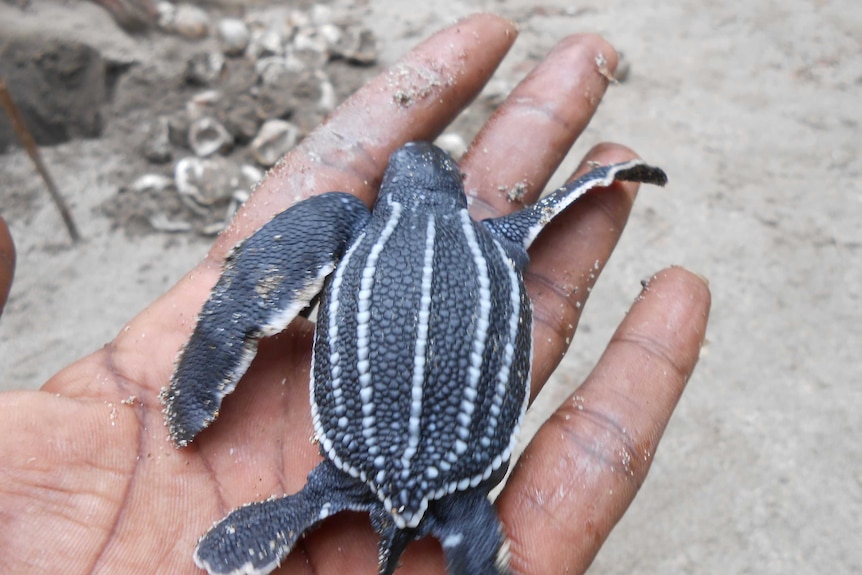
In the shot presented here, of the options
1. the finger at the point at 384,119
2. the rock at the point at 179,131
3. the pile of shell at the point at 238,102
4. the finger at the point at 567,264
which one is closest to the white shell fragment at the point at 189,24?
the pile of shell at the point at 238,102

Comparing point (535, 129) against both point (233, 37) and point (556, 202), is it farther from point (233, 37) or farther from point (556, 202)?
point (233, 37)

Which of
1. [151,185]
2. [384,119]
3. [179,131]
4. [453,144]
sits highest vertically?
Result: [384,119]

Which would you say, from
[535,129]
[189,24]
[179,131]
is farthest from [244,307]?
[189,24]

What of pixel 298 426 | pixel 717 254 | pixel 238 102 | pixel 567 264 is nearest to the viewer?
pixel 298 426

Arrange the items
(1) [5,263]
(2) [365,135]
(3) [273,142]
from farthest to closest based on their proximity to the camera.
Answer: (3) [273,142] → (2) [365,135] → (1) [5,263]

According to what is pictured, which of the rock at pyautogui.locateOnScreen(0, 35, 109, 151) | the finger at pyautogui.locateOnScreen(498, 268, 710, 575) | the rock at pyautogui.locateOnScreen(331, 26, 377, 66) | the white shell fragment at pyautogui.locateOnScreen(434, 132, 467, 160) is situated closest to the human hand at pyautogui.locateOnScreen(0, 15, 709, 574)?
the finger at pyautogui.locateOnScreen(498, 268, 710, 575)

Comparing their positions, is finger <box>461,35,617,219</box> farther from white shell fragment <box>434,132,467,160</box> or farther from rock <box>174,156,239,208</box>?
rock <box>174,156,239,208</box>

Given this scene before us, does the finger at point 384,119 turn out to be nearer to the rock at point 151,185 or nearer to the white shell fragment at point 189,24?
the rock at point 151,185

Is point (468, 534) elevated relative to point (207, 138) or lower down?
elevated
